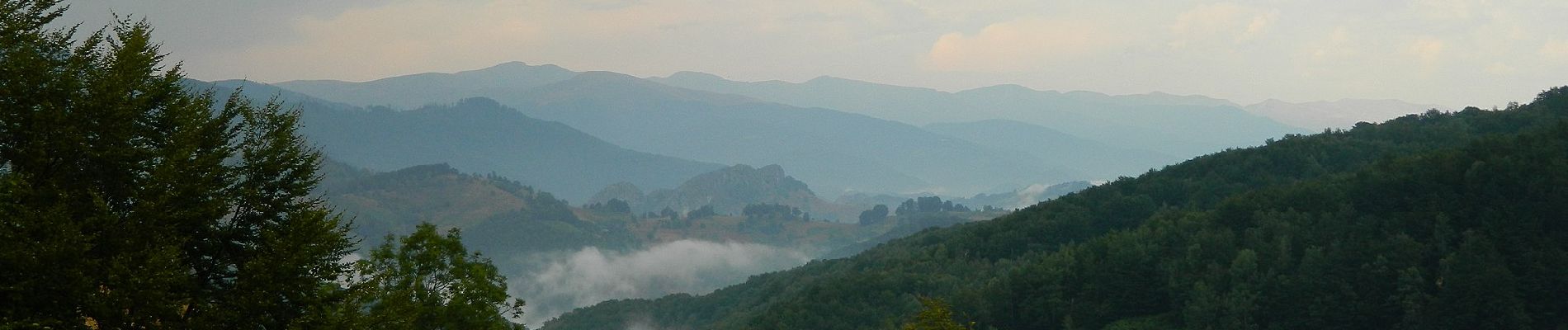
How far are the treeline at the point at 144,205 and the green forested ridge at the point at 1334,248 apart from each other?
99.0 ft

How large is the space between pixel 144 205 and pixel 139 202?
276mm

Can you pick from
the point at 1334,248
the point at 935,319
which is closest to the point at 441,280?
the point at 935,319

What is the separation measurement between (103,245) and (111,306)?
1.63 metres

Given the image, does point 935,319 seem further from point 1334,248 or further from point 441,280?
point 1334,248

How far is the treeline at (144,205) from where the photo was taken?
20.3 metres

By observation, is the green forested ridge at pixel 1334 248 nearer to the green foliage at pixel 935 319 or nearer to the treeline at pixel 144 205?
the green foliage at pixel 935 319

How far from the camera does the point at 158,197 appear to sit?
72.8 ft

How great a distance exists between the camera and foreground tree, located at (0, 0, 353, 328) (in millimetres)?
20312

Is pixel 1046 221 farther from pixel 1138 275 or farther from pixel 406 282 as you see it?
pixel 406 282

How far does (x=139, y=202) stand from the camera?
21.9 m

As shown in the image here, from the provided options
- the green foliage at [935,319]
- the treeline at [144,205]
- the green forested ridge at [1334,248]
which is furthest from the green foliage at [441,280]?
the green forested ridge at [1334,248]

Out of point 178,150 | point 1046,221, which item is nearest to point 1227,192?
point 1046,221

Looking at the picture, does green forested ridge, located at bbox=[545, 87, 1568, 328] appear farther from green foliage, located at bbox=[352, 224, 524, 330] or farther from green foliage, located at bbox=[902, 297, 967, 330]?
green foliage, located at bbox=[352, 224, 524, 330]

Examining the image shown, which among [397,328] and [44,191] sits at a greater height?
[44,191]
